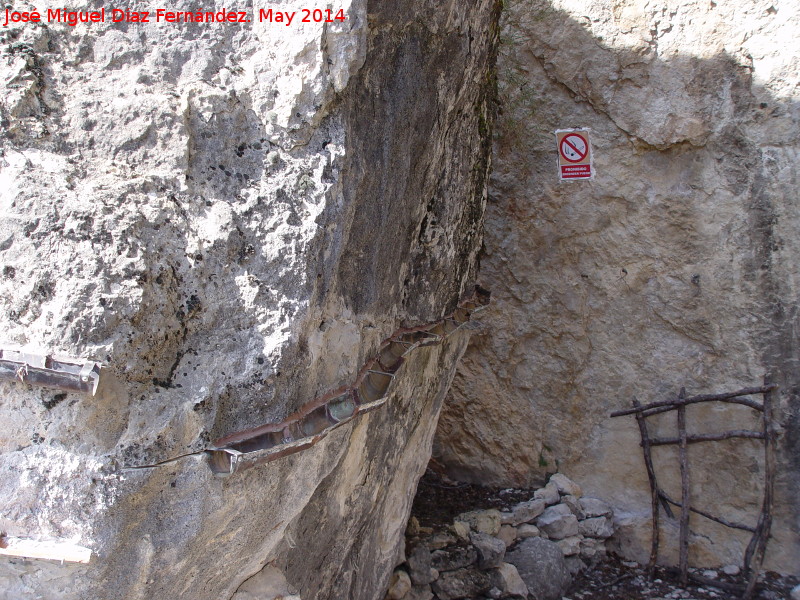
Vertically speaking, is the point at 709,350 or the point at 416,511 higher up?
the point at 709,350

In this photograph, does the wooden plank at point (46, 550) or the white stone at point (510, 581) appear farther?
the white stone at point (510, 581)

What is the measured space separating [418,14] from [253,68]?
A: 57 centimetres

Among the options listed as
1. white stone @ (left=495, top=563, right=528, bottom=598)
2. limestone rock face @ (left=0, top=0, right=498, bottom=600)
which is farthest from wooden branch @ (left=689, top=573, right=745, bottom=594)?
limestone rock face @ (left=0, top=0, right=498, bottom=600)

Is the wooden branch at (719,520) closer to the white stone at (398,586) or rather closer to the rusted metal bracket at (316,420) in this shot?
the white stone at (398,586)

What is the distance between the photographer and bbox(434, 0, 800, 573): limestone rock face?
9.77 ft

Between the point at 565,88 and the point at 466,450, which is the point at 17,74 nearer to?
the point at 565,88

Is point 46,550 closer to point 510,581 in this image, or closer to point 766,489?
point 510,581

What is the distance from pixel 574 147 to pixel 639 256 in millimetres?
589

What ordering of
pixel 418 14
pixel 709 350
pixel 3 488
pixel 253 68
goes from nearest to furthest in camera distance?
pixel 3 488, pixel 253 68, pixel 418 14, pixel 709 350

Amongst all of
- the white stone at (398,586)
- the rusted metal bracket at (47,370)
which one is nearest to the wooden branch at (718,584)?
the white stone at (398,586)

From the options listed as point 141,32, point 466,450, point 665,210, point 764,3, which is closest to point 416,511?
point 466,450

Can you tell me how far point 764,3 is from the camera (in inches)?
115

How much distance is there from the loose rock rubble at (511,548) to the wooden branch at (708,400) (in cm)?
50

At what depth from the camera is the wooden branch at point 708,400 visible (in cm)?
302
